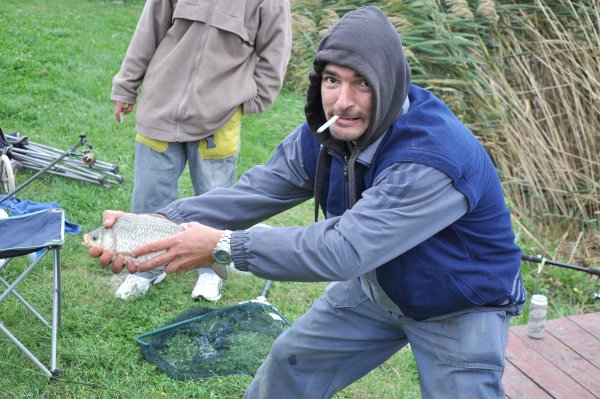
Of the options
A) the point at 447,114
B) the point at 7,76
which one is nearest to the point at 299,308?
the point at 447,114

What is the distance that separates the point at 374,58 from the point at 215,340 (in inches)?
85.0

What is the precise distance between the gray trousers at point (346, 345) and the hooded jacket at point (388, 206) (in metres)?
0.08

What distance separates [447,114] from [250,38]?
6.81 feet

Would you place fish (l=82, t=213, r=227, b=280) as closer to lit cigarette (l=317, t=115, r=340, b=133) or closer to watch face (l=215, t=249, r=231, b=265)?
watch face (l=215, t=249, r=231, b=265)

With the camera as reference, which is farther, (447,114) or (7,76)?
(7,76)

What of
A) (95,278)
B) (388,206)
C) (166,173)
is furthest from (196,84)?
(388,206)

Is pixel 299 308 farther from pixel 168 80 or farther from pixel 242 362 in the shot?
pixel 168 80

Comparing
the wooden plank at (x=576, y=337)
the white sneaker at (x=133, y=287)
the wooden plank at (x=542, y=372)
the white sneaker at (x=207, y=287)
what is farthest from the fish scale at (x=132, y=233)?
the wooden plank at (x=576, y=337)

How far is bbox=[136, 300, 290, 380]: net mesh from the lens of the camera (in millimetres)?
3721

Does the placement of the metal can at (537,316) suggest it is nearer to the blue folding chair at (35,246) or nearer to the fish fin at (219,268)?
the fish fin at (219,268)

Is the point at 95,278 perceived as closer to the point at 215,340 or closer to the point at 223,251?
the point at 215,340

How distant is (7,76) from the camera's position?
8.26 meters

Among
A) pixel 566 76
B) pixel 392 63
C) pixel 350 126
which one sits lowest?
pixel 566 76

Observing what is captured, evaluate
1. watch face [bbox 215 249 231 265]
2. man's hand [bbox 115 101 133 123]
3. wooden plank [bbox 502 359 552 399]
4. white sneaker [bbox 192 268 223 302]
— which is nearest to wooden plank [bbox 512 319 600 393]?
wooden plank [bbox 502 359 552 399]
